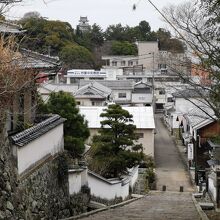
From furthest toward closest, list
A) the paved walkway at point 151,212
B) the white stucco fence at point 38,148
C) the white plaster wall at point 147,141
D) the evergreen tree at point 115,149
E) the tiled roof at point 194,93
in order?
Result: the white plaster wall at point 147,141 < the evergreen tree at point 115,149 < the tiled roof at point 194,93 < the paved walkway at point 151,212 < the white stucco fence at point 38,148

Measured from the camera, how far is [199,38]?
12656 millimetres

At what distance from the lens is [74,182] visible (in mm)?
13656

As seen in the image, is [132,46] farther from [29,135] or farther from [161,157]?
[29,135]

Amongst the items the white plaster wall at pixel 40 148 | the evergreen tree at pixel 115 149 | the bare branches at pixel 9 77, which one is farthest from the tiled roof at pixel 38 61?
the evergreen tree at pixel 115 149

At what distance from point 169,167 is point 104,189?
45.2 ft

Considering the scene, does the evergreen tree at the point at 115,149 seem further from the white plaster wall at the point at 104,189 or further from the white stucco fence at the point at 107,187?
the white plaster wall at the point at 104,189

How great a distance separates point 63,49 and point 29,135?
136ft

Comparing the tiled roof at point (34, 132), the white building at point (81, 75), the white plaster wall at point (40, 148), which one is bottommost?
the white plaster wall at point (40, 148)

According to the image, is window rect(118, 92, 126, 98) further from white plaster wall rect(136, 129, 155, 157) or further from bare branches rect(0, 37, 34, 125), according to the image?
bare branches rect(0, 37, 34, 125)

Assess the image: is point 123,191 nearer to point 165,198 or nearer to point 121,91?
point 165,198

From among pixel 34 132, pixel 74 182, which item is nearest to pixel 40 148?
pixel 34 132

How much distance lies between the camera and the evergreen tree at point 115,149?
18750 millimetres

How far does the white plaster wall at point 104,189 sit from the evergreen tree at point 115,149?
123 centimetres

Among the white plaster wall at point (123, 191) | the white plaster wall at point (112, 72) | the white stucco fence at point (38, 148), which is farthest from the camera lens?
the white plaster wall at point (112, 72)
